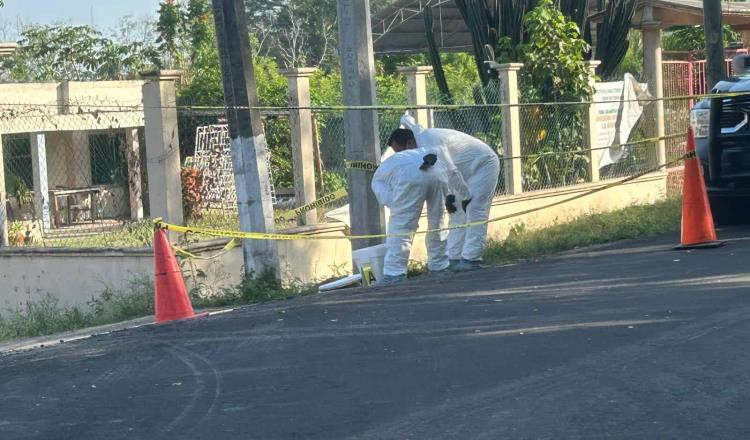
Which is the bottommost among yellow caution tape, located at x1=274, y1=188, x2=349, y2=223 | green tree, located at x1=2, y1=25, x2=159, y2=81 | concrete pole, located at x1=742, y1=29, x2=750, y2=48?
yellow caution tape, located at x1=274, y1=188, x2=349, y2=223

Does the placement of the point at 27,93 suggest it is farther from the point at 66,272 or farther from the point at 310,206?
the point at 310,206

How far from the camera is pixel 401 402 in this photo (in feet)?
19.4

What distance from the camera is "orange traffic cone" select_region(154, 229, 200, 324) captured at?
9.02m

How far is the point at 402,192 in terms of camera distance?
10.5m

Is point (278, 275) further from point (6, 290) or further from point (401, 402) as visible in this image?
point (401, 402)

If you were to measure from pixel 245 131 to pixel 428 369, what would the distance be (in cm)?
417

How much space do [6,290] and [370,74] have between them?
475cm

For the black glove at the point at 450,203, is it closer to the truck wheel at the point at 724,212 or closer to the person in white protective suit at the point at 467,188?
the person in white protective suit at the point at 467,188

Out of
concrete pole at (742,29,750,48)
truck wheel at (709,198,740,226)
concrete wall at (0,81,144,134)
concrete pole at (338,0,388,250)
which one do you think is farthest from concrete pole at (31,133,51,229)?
concrete pole at (742,29,750,48)

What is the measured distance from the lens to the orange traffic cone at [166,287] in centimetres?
902

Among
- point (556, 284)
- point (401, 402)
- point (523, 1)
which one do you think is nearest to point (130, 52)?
point (523, 1)

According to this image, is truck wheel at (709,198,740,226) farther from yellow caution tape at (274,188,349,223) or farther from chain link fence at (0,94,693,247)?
yellow caution tape at (274,188,349,223)

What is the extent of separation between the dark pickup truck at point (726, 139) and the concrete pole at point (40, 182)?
7.39 metres

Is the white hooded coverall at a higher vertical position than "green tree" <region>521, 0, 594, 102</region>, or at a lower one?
lower
